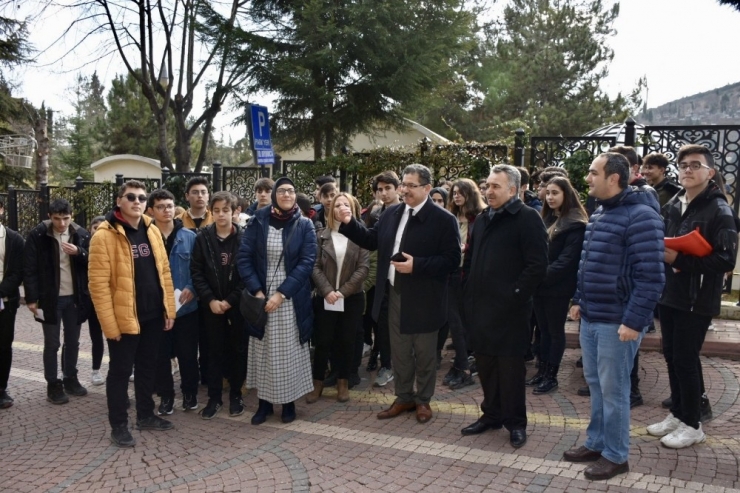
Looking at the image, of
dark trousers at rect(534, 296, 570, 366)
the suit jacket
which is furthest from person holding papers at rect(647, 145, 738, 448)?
the suit jacket

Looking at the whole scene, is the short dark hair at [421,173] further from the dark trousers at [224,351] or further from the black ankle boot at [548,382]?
the black ankle boot at [548,382]

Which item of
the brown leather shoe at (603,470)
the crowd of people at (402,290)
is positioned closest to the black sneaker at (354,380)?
the crowd of people at (402,290)

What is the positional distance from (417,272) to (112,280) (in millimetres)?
2430

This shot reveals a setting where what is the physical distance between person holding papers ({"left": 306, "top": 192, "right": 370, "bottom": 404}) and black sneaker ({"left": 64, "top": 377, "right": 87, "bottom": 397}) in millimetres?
2388

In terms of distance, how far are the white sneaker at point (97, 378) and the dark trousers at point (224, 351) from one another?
5.88 feet

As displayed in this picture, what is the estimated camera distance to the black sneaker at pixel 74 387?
6000mm

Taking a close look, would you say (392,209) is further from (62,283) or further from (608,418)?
(62,283)

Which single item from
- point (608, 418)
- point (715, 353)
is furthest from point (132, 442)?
point (715, 353)

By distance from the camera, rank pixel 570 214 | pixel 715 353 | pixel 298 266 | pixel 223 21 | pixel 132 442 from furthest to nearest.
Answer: pixel 223 21, pixel 715 353, pixel 570 214, pixel 298 266, pixel 132 442

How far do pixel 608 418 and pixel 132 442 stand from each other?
3577 mm

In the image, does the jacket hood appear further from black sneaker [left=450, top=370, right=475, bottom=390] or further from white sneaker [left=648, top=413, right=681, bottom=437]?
black sneaker [left=450, top=370, right=475, bottom=390]

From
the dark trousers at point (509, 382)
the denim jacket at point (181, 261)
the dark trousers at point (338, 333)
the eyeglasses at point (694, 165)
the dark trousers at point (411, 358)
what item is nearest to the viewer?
the eyeglasses at point (694, 165)

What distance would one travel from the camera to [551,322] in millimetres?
5512

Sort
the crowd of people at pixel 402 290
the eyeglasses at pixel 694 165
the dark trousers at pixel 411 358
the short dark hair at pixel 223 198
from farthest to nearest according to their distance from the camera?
1. the short dark hair at pixel 223 198
2. the dark trousers at pixel 411 358
3. the eyeglasses at pixel 694 165
4. the crowd of people at pixel 402 290
